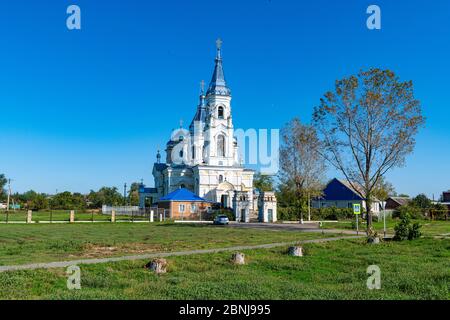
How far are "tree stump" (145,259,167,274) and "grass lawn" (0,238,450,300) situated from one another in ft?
0.89

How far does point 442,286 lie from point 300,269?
169 inches

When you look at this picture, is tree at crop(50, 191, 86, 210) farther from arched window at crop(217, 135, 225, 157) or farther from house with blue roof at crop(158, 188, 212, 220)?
house with blue roof at crop(158, 188, 212, 220)

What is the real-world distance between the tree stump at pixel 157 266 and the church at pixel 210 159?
149 feet

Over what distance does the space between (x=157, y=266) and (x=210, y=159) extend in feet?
179

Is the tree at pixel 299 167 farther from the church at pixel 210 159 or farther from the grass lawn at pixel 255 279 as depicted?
the grass lawn at pixel 255 279

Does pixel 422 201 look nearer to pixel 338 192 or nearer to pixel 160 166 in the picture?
pixel 338 192

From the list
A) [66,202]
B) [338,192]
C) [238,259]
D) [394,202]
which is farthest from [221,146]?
[238,259]

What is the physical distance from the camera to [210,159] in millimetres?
67875

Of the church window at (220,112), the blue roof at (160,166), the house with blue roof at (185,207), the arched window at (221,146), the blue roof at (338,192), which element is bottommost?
the house with blue roof at (185,207)

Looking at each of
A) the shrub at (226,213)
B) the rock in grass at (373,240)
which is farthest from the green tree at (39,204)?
the rock in grass at (373,240)

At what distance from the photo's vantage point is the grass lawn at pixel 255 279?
1005 centimetres

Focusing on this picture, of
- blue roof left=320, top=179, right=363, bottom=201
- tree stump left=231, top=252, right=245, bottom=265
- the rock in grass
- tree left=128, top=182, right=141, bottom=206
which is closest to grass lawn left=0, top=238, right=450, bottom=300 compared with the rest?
tree stump left=231, top=252, right=245, bottom=265
